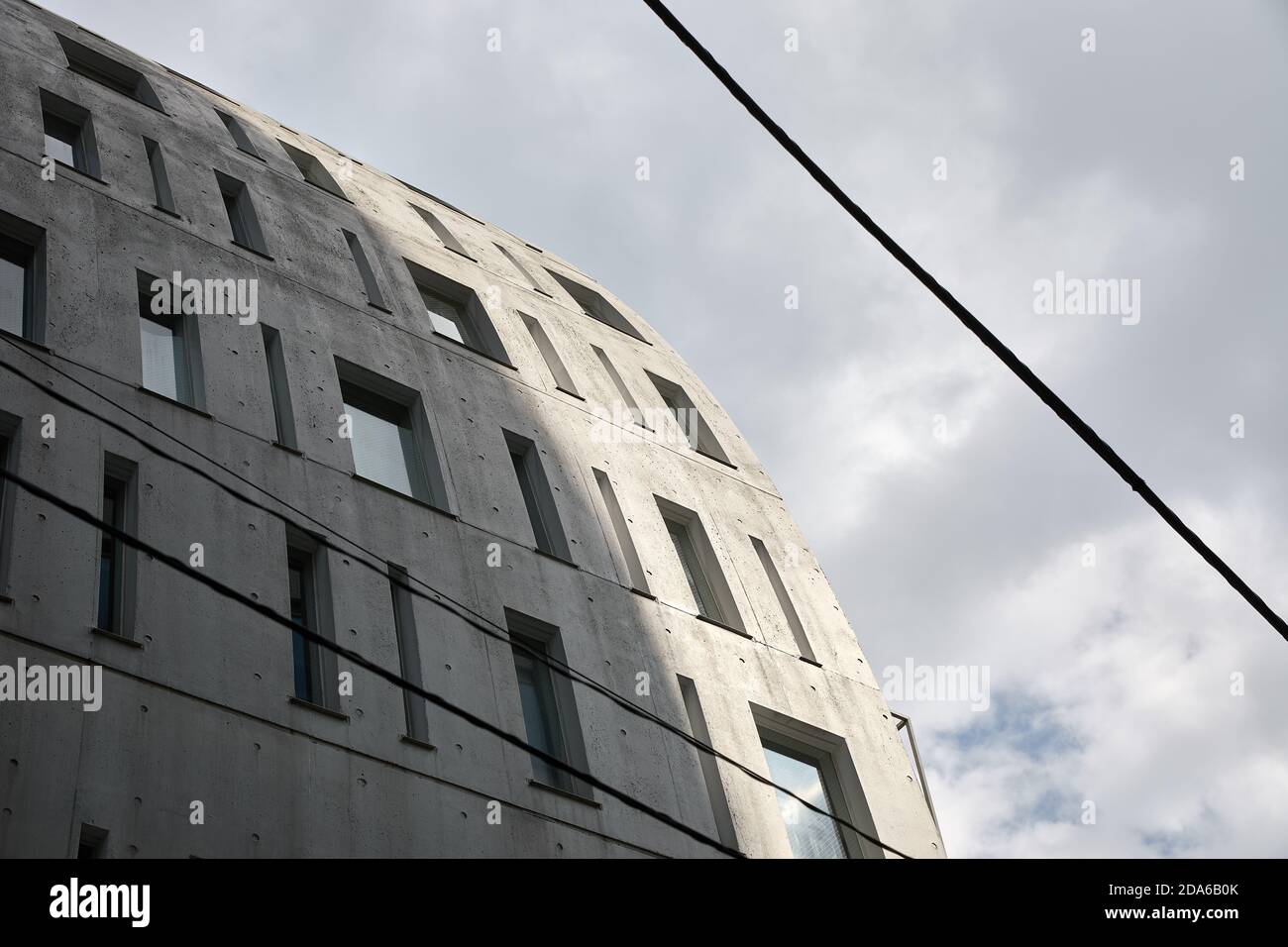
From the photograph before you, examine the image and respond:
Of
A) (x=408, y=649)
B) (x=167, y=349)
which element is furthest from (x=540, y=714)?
(x=167, y=349)

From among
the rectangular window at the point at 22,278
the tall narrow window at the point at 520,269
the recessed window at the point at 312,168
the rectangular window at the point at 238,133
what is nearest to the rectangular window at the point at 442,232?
the tall narrow window at the point at 520,269

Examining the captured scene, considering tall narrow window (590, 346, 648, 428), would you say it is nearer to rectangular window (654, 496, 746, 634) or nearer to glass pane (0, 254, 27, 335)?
rectangular window (654, 496, 746, 634)

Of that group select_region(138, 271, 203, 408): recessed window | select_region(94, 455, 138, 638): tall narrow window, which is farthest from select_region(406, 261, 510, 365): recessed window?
select_region(94, 455, 138, 638): tall narrow window

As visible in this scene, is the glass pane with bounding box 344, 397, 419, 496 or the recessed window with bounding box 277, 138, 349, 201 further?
the recessed window with bounding box 277, 138, 349, 201

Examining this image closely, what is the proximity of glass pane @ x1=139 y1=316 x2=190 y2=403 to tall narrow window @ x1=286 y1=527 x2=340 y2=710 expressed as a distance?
2.60 m

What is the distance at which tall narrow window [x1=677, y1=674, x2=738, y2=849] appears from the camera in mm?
17719

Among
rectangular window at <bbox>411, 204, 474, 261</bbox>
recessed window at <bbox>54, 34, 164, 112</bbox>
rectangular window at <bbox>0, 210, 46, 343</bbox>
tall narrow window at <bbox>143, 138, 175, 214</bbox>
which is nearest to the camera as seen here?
rectangular window at <bbox>0, 210, 46, 343</bbox>

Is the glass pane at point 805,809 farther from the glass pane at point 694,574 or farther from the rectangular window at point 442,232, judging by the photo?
the rectangular window at point 442,232

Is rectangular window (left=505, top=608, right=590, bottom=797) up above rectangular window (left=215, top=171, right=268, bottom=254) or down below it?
below

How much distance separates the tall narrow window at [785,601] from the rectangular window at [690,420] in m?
2.54

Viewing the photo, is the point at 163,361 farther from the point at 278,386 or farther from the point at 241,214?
the point at 241,214

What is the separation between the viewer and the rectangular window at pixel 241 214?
70.5ft

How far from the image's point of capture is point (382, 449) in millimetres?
19484
